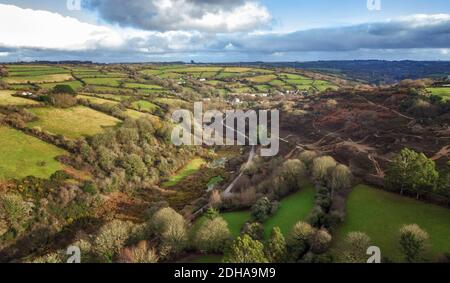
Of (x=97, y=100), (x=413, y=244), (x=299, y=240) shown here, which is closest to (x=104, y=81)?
(x=97, y=100)

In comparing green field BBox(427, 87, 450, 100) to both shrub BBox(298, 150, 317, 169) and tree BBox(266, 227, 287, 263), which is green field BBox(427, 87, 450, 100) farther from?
tree BBox(266, 227, 287, 263)

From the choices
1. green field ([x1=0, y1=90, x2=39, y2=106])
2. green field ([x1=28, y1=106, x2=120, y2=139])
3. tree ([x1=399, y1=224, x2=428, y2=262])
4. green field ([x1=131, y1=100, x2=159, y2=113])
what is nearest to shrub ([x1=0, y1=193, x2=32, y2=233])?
green field ([x1=28, y1=106, x2=120, y2=139])

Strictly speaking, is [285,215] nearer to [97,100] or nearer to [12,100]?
[12,100]

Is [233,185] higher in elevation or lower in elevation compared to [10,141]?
lower

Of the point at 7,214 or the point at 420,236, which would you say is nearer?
the point at 420,236
